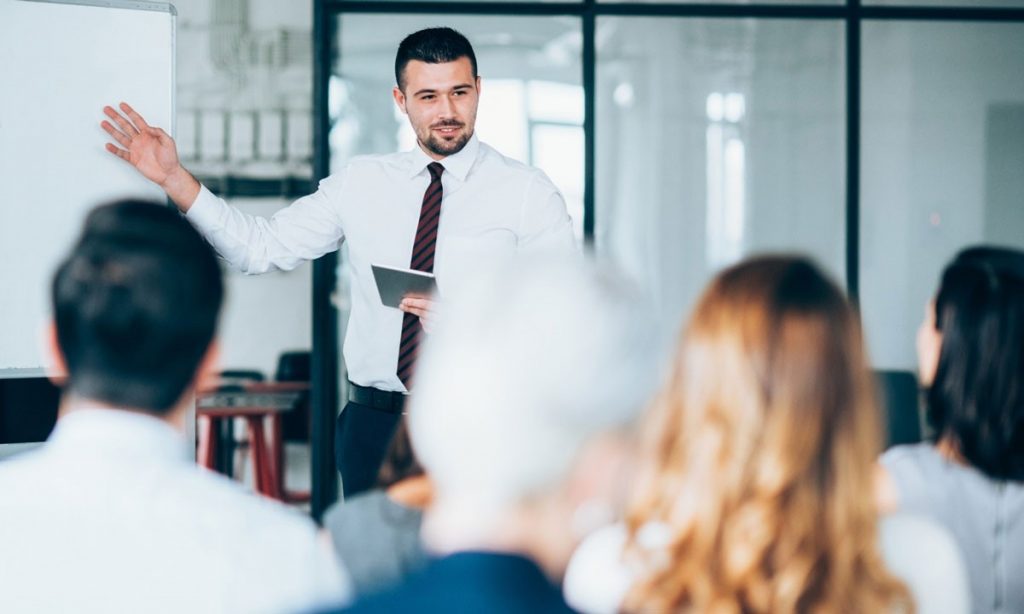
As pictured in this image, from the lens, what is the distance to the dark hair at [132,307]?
124 centimetres

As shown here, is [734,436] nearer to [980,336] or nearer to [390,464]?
[390,464]

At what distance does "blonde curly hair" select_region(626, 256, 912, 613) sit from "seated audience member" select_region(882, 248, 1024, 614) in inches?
24.0

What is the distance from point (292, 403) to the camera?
5625mm

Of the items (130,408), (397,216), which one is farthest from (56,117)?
(130,408)

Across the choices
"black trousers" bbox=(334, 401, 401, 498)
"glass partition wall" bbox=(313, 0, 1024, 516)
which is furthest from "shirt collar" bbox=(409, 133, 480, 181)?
"glass partition wall" bbox=(313, 0, 1024, 516)

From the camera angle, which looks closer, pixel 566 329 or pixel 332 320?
pixel 566 329

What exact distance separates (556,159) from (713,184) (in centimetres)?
71

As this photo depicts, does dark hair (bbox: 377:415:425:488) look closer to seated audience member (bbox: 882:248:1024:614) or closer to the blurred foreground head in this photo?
the blurred foreground head

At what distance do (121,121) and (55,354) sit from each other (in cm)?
223

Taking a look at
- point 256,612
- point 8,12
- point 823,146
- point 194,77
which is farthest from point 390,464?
point 194,77

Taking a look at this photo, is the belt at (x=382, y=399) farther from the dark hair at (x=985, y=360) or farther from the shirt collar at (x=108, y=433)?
the shirt collar at (x=108, y=433)

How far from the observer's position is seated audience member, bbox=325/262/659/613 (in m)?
1.03

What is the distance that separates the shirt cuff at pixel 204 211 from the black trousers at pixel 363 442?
0.69 m

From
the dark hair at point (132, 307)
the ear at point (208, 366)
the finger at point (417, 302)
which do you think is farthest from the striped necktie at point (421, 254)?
the dark hair at point (132, 307)
